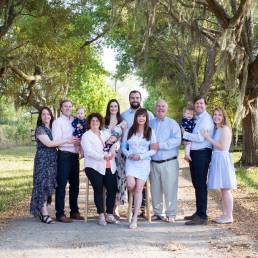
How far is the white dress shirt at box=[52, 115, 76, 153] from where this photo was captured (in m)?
8.06

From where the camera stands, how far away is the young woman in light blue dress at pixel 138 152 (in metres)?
7.76

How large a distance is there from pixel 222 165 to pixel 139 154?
131 centimetres

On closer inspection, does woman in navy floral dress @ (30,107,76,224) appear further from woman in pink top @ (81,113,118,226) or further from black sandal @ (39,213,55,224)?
woman in pink top @ (81,113,118,226)

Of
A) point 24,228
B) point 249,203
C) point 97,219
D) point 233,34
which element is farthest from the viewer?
point 233,34

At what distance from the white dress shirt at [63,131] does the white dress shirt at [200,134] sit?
1.80 m

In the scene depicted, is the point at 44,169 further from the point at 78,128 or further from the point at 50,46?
the point at 50,46

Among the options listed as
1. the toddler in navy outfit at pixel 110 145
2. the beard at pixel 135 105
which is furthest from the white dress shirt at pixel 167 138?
the toddler in navy outfit at pixel 110 145

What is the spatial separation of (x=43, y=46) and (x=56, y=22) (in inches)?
36.8

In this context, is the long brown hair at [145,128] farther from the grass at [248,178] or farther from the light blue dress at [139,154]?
the grass at [248,178]

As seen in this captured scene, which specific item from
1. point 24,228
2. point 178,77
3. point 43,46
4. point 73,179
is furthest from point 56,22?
point 178,77

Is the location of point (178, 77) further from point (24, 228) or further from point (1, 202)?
point (24, 228)

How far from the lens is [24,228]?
7.56 m

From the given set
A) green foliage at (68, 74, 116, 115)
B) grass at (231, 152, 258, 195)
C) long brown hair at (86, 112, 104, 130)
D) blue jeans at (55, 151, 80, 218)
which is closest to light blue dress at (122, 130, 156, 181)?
long brown hair at (86, 112, 104, 130)

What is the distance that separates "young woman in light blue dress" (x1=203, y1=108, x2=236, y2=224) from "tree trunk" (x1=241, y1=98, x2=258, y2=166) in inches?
375
